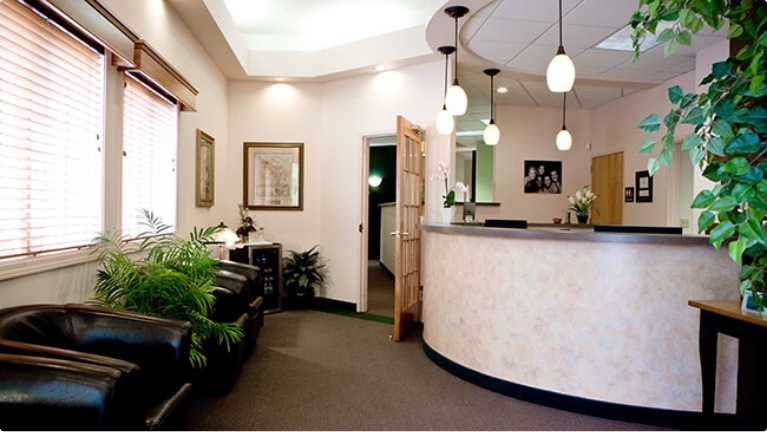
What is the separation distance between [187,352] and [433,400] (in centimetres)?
161

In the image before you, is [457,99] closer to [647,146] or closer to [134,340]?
[647,146]

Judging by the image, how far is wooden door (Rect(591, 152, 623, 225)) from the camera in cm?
644

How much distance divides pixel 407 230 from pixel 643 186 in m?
3.59

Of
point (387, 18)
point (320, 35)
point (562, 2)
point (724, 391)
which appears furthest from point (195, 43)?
point (724, 391)

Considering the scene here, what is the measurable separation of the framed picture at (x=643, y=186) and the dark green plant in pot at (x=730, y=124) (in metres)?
5.00

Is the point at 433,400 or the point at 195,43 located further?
the point at 195,43

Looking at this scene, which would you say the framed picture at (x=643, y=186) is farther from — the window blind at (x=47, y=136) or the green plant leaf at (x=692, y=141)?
the window blind at (x=47, y=136)

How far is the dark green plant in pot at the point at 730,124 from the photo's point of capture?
118cm

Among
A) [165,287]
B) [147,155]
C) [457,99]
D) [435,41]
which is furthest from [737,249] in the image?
[147,155]

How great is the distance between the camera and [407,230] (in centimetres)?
445

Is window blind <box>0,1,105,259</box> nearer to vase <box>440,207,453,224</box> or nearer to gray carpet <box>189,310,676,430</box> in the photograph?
gray carpet <box>189,310,676,430</box>

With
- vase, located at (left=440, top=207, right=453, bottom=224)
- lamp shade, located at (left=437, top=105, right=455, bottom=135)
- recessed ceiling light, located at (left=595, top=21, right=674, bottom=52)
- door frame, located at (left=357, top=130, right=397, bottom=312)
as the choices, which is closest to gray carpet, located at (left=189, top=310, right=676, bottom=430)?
vase, located at (left=440, top=207, right=453, bottom=224)

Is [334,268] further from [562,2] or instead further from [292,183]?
[562,2]

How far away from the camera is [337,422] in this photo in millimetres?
2559
